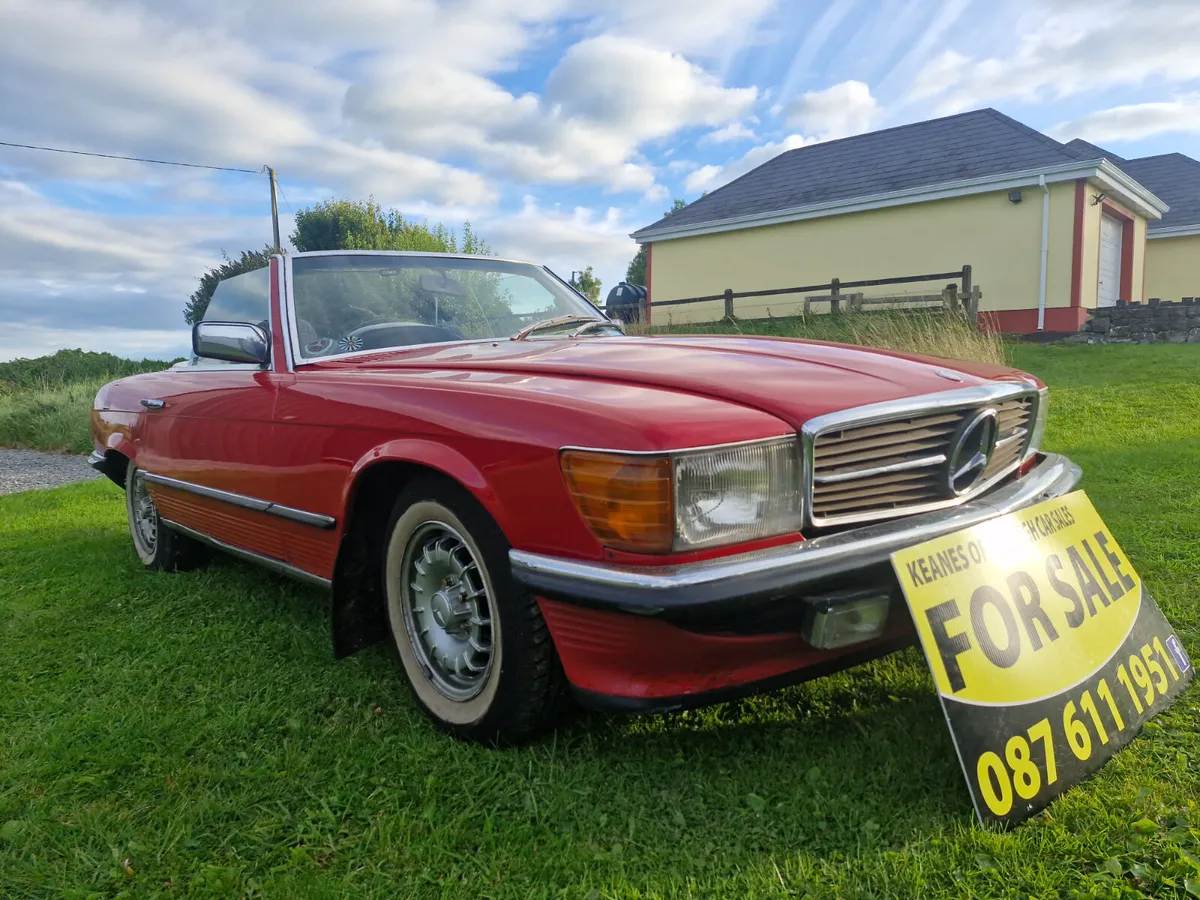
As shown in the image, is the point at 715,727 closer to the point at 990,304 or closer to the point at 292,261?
the point at 292,261

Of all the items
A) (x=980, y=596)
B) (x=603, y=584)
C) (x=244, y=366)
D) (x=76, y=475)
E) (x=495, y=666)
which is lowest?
(x=76, y=475)

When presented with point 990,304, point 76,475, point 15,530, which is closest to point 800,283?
point 990,304

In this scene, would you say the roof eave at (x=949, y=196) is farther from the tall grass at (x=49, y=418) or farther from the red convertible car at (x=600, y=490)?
the red convertible car at (x=600, y=490)

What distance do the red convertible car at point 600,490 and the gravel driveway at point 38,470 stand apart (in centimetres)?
709

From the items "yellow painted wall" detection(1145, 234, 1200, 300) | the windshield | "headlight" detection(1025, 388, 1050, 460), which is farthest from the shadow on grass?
"yellow painted wall" detection(1145, 234, 1200, 300)

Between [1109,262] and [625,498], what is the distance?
18.4 m

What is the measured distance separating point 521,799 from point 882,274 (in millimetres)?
16556

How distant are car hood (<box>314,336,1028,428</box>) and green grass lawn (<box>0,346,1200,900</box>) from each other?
903mm

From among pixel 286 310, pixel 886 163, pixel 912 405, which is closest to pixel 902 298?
pixel 886 163

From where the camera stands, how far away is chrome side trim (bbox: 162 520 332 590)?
2868 mm

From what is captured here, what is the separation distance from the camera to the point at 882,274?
663 inches

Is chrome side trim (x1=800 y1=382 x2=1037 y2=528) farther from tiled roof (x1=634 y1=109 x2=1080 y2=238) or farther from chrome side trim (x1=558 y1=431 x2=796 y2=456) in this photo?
tiled roof (x1=634 y1=109 x2=1080 y2=238)

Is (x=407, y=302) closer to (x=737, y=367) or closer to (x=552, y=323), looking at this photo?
(x=552, y=323)

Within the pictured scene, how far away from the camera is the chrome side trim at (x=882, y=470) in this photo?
6.25 feet
